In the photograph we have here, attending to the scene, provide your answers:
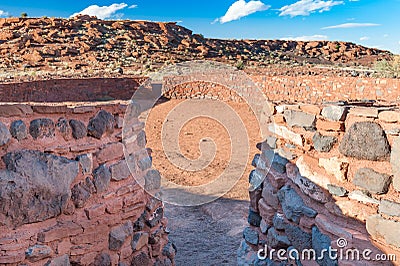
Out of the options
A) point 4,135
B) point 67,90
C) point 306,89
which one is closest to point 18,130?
point 4,135

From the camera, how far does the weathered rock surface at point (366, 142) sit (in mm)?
2592

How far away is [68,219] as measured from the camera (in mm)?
2775

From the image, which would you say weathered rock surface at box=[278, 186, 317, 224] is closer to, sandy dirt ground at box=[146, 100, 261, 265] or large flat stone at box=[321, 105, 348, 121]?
large flat stone at box=[321, 105, 348, 121]

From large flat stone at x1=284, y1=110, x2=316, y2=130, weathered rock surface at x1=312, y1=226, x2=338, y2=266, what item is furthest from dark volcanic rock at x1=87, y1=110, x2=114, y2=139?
weathered rock surface at x1=312, y1=226, x2=338, y2=266

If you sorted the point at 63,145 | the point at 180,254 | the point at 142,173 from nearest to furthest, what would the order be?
the point at 63,145 → the point at 142,173 → the point at 180,254

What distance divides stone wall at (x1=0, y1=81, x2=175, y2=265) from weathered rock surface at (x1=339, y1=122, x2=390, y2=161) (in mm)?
1625

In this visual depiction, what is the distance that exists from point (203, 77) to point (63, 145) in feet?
51.6

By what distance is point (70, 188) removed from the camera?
277cm

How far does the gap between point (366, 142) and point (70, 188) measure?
194 cm

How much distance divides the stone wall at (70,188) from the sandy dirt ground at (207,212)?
1995mm

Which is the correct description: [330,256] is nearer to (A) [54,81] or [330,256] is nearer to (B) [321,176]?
(B) [321,176]

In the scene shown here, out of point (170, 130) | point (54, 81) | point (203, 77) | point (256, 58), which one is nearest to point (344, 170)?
point (54, 81)

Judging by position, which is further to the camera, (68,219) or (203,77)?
(203,77)

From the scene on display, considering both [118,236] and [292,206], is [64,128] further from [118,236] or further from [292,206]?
[292,206]
